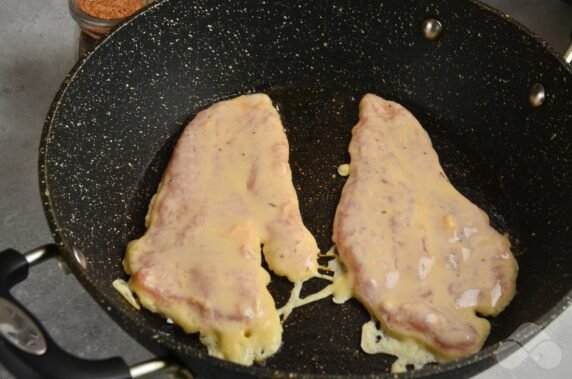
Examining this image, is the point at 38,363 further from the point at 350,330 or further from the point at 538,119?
the point at 538,119

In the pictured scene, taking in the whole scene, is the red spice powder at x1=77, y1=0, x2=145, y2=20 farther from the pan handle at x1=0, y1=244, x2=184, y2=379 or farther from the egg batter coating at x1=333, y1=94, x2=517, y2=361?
the pan handle at x1=0, y1=244, x2=184, y2=379

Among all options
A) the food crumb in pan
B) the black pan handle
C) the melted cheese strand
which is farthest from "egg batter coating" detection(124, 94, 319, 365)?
the black pan handle

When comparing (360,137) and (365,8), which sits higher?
(365,8)

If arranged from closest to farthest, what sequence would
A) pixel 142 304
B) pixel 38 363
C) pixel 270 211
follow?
pixel 38 363
pixel 142 304
pixel 270 211

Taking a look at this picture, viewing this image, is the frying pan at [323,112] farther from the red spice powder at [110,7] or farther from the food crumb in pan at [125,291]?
the red spice powder at [110,7]

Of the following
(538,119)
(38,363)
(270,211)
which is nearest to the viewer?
(38,363)

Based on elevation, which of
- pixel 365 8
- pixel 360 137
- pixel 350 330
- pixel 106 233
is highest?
pixel 365 8

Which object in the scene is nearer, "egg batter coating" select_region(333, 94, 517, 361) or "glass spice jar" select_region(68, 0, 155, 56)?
"egg batter coating" select_region(333, 94, 517, 361)

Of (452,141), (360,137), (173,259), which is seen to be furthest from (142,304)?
(452,141)
